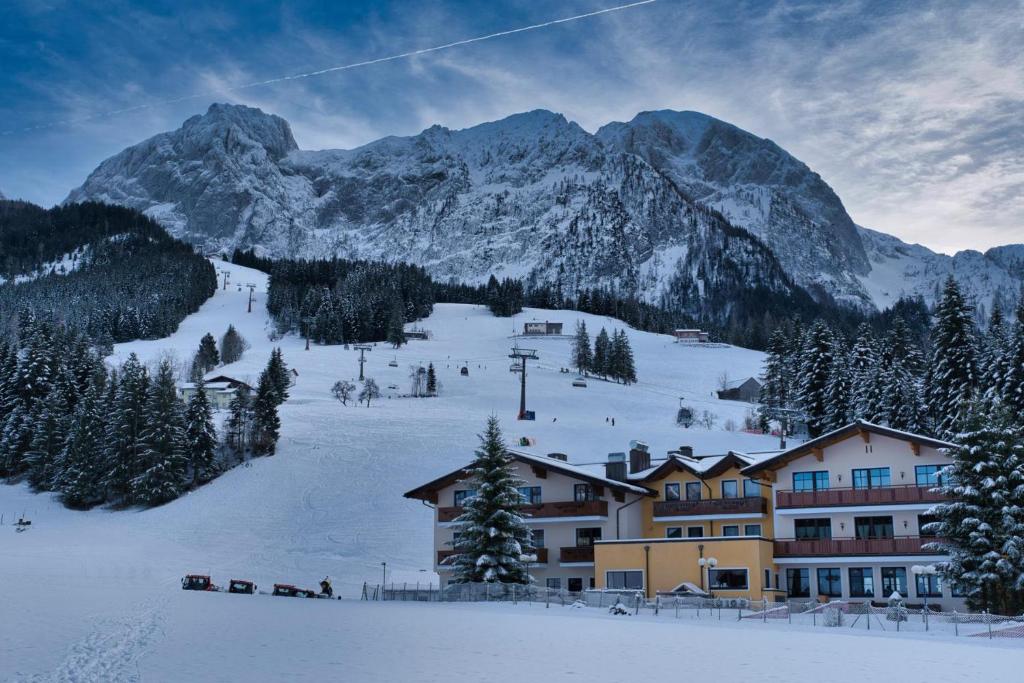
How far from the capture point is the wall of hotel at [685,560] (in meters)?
43.9

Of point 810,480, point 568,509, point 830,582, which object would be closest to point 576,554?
point 568,509

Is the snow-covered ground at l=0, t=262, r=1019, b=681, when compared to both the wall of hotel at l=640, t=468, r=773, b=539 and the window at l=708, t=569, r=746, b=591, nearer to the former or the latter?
the wall of hotel at l=640, t=468, r=773, b=539

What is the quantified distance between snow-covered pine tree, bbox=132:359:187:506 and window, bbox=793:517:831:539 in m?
50.4

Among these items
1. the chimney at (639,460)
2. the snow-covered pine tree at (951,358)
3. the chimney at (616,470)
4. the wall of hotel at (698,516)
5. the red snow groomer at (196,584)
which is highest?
the snow-covered pine tree at (951,358)

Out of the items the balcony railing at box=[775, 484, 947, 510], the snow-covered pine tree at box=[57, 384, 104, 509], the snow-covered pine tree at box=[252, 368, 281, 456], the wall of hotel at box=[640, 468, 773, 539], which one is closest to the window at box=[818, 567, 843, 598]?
the balcony railing at box=[775, 484, 947, 510]

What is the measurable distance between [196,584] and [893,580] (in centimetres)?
3271

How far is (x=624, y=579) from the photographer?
151ft

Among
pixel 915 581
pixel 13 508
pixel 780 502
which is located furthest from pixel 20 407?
pixel 915 581

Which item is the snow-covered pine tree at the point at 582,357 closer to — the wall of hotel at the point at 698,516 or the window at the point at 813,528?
the wall of hotel at the point at 698,516

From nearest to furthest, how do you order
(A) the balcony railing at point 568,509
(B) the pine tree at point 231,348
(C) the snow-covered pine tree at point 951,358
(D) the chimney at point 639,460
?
(A) the balcony railing at point 568,509 → (D) the chimney at point 639,460 → (C) the snow-covered pine tree at point 951,358 → (B) the pine tree at point 231,348

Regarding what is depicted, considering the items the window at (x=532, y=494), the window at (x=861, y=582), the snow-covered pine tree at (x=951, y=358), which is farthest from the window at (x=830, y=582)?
the snow-covered pine tree at (x=951, y=358)

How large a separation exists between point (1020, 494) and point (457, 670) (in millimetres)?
25833

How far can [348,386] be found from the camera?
125750 mm

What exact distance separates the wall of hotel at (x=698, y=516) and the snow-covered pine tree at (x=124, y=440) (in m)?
45.5
